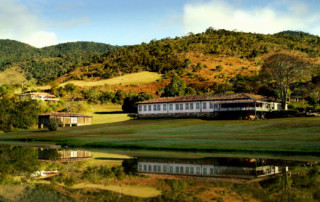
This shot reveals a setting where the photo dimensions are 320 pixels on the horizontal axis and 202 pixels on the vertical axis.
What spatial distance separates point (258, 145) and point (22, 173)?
22567 mm

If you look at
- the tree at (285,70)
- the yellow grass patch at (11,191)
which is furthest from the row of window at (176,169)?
the tree at (285,70)

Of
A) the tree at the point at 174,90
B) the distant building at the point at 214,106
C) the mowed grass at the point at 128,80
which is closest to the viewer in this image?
the distant building at the point at 214,106

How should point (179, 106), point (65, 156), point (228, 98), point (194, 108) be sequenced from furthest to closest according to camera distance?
point (179, 106)
point (194, 108)
point (228, 98)
point (65, 156)

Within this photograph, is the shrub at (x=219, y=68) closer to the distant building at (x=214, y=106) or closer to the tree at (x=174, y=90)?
the tree at (x=174, y=90)

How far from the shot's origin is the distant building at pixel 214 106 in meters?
81.2

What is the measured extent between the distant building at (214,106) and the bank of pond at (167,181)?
55.9 meters

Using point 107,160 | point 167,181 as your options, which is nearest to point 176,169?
point 167,181

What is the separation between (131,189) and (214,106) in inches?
2796

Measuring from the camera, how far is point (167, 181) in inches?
705

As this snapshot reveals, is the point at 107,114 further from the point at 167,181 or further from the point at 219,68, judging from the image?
the point at 167,181

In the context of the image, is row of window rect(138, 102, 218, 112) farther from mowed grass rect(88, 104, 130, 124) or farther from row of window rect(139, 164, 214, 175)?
row of window rect(139, 164, 214, 175)

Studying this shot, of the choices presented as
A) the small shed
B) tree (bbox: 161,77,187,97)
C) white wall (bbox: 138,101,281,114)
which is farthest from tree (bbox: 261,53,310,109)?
the small shed

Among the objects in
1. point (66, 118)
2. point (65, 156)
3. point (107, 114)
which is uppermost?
point (107, 114)

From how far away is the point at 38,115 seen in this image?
94938 mm
